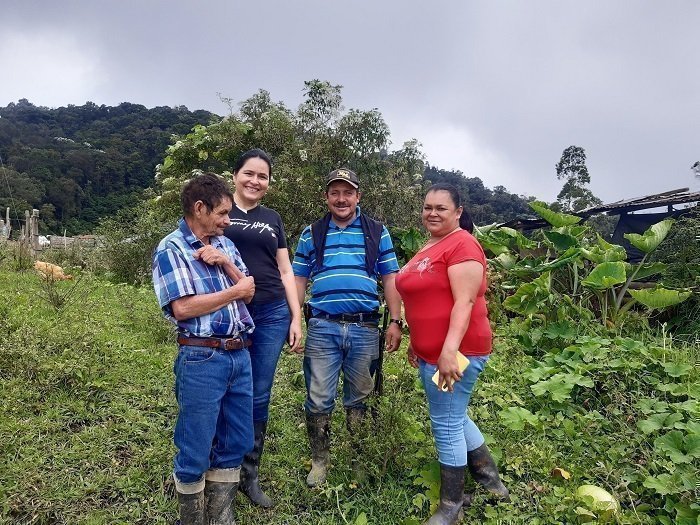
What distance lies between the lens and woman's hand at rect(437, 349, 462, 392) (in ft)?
6.78

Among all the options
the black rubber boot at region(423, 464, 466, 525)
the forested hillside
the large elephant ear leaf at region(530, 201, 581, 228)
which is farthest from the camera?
the forested hillside

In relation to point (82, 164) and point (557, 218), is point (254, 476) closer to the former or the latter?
point (557, 218)

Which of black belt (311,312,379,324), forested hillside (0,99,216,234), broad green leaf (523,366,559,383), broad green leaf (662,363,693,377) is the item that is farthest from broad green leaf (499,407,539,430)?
forested hillside (0,99,216,234)

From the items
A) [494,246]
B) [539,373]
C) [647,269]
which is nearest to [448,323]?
[539,373]

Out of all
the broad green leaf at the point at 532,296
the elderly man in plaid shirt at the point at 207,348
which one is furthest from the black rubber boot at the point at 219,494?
the broad green leaf at the point at 532,296

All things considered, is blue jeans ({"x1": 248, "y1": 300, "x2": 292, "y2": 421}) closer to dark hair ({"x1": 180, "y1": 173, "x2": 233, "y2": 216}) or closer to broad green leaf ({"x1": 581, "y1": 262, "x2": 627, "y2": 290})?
dark hair ({"x1": 180, "y1": 173, "x2": 233, "y2": 216})

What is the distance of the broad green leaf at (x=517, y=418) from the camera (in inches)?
119

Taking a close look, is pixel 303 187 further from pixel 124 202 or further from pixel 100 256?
pixel 124 202

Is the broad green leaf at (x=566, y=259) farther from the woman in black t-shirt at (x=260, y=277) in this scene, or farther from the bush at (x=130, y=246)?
the bush at (x=130, y=246)

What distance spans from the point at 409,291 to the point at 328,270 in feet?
1.86

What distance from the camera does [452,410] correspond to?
7.28 feet

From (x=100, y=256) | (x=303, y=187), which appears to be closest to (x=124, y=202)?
(x=100, y=256)

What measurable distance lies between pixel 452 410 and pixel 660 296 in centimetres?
336

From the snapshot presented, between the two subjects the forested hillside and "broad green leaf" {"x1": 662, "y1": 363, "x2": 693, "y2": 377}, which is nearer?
"broad green leaf" {"x1": 662, "y1": 363, "x2": 693, "y2": 377}
